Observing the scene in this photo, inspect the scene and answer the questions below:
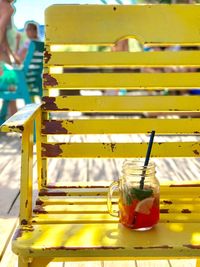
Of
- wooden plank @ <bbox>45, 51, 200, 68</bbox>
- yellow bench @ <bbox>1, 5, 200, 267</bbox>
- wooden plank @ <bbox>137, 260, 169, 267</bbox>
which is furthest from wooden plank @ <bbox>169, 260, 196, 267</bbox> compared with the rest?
wooden plank @ <bbox>45, 51, 200, 68</bbox>

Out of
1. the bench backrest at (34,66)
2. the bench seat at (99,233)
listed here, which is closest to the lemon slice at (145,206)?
the bench seat at (99,233)

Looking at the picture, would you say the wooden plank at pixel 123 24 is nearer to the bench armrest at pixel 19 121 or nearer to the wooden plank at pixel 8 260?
the bench armrest at pixel 19 121

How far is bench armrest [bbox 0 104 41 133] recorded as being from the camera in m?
1.43

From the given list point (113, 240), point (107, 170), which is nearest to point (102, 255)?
point (113, 240)

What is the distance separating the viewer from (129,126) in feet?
A: 6.72

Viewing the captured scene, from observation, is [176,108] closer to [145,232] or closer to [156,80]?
[156,80]

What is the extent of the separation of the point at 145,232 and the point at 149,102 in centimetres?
79

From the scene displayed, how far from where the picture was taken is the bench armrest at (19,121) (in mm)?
1430

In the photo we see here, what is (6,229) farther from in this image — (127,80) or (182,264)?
(127,80)

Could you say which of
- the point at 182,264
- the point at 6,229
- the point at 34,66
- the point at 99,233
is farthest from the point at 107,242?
the point at 34,66

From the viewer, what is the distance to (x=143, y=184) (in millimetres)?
1412

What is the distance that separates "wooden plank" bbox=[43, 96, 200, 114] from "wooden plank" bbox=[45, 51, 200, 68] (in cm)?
15

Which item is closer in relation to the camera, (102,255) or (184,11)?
(102,255)

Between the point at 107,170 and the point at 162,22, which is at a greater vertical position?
the point at 162,22
